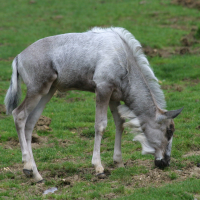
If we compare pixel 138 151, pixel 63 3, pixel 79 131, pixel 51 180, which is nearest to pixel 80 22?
pixel 63 3

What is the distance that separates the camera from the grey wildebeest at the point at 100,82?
22.9 ft

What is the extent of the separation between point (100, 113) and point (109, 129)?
2.90 m

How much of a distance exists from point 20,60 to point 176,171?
370cm

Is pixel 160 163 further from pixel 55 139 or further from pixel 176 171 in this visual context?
pixel 55 139

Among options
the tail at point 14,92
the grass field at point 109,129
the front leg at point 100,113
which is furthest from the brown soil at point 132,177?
the tail at point 14,92

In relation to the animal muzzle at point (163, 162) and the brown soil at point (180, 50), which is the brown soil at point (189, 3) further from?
the animal muzzle at point (163, 162)

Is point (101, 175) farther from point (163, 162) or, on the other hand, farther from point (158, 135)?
point (158, 135)

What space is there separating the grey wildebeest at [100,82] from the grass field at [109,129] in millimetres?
503

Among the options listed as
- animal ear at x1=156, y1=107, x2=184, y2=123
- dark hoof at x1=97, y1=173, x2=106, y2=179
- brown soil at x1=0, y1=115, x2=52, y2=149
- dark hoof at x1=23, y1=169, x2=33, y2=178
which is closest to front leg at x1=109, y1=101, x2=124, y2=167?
dark hoof at x1=97, y1=173, x2=106, y2=179

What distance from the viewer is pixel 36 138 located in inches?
362

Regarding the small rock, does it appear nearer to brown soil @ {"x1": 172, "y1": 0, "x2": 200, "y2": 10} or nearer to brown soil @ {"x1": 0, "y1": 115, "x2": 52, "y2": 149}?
brown soil @ {"x1": 0, "y1": 115, "x2": 52, "y2": 149}

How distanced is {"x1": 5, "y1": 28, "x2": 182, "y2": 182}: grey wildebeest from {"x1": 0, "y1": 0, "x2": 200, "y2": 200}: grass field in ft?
1.65

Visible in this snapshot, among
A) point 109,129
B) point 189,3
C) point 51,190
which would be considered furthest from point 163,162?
point 189,3

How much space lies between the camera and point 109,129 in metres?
9.86
